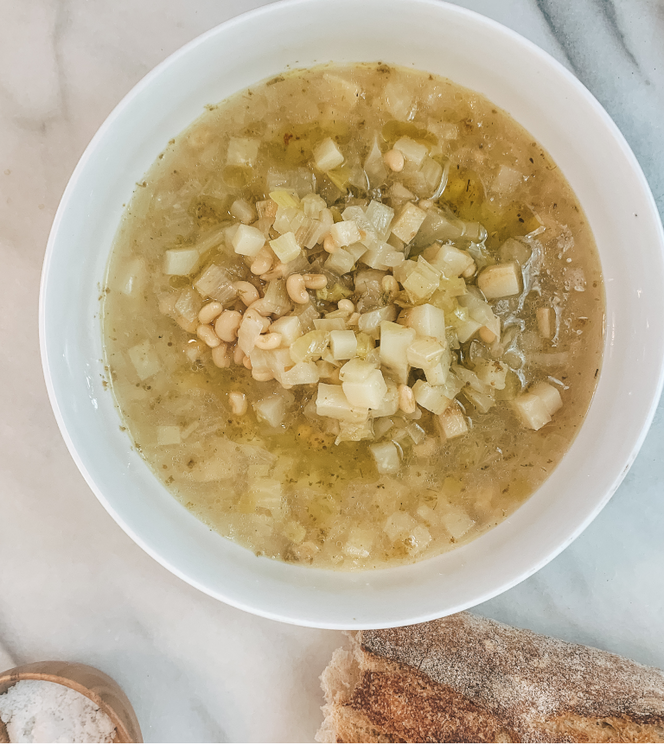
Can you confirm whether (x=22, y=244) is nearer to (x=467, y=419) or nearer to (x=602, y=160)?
(x=467, y=419)

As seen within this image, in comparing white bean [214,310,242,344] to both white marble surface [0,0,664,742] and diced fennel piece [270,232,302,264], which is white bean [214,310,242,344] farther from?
white marble surface [0,0,664,742]

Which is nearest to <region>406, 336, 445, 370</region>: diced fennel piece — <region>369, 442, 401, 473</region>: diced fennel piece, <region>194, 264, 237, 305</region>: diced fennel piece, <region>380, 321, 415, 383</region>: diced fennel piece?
<region>380, 321, 415, 383</region>: diced fennel piece

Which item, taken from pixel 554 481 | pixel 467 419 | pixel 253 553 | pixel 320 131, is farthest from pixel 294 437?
pixel 320 131

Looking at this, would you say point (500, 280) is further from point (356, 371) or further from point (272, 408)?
point (272, 408)

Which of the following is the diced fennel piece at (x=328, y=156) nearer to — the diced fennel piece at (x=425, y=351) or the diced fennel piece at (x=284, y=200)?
the diced fennel piece at (x=284, y=200)

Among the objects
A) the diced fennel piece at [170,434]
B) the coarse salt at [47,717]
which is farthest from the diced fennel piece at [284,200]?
the coarse salt at [47,717]
